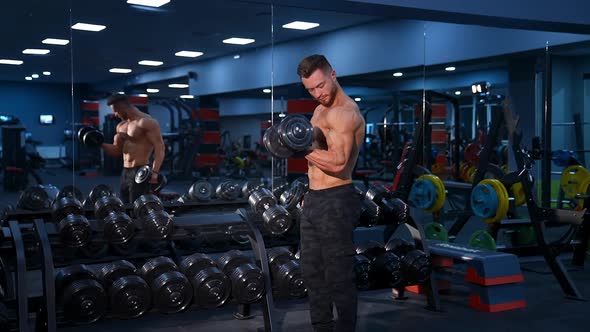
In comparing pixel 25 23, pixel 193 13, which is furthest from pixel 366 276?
pixel 25 23

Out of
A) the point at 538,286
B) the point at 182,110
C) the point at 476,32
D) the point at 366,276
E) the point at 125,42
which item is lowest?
the point at 538,286

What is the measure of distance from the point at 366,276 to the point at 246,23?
6.69 ft

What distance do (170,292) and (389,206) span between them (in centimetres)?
136

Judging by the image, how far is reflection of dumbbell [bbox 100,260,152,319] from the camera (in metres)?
2.55

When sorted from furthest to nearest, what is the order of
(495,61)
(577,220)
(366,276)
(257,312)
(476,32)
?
1. (495,61)
2. (476,32)
3. (577,220)
4. (257,312)
5. (366,276)

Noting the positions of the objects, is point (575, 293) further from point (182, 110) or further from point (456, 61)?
point (182, 110)

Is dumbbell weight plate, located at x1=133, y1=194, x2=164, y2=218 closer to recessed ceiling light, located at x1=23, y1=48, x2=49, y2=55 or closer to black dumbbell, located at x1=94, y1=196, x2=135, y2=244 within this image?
black dumbbell, located at x1=94, y1=196, x2=135, y2=244

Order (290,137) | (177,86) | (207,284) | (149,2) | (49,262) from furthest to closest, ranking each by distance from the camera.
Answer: (177,86) < (149,2) < (207,284) < (49,262) < (290,137)

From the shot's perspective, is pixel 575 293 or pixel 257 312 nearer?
pixel 257 312

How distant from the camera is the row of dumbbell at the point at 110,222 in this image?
265cm

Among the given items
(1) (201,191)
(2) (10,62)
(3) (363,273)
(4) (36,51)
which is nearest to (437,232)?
(3) (363,273)

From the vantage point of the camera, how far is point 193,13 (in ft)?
12.8

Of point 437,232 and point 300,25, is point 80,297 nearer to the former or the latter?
point 300,25

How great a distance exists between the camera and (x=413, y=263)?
127 inches
